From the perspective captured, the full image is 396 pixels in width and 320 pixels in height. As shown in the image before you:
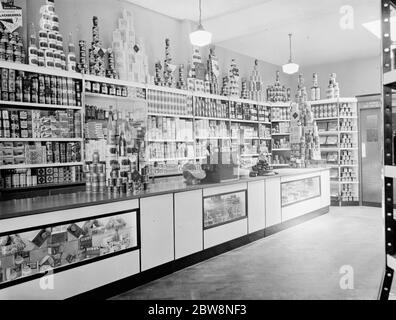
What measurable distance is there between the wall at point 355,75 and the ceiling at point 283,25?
0.86ft

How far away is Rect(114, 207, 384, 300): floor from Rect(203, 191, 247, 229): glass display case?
0.43 m

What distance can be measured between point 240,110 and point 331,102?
2.34 metres

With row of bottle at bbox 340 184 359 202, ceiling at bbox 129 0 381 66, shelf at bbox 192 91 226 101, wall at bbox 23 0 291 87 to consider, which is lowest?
row of bottle at bbox 340 184 359 202

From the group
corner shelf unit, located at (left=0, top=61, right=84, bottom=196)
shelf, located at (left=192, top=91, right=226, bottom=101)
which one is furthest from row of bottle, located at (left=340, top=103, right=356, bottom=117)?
corner shelf unit, located at (left=0, top=61, right=84, bottom=196)

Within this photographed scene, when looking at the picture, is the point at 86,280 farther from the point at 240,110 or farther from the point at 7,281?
the point at 240,110

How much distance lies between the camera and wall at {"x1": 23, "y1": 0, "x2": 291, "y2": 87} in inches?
229

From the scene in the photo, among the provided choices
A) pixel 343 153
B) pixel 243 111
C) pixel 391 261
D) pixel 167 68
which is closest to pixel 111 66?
pixel 167 68

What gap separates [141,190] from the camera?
408cm

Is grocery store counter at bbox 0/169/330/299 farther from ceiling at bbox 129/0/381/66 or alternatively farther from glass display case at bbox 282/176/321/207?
ceiling at bbox 129/0/381/66

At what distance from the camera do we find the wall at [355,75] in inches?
395

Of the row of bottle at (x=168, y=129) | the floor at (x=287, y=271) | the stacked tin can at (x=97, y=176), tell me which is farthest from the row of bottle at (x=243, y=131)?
the stacked tin can at (x=97, y=176)

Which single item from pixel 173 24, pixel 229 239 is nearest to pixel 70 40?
pixel 173 24

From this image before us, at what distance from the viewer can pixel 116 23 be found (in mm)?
6520

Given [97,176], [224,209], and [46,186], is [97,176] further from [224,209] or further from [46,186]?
[224,209]
